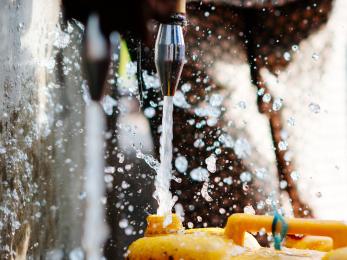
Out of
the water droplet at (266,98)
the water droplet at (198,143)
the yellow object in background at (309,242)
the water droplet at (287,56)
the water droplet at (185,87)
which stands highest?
the water droplet at (287,56)

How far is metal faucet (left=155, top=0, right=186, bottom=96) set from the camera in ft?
3.37

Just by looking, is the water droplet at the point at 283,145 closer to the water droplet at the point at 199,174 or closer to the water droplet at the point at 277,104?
the water droplet at the point at 277,104

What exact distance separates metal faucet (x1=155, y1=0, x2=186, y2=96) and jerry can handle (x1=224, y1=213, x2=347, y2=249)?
0.88ft

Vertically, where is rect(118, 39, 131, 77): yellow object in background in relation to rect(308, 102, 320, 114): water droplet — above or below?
above

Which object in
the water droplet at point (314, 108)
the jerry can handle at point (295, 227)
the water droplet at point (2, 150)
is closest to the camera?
the jerry can handle at point (295, 227)

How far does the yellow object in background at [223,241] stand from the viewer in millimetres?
963

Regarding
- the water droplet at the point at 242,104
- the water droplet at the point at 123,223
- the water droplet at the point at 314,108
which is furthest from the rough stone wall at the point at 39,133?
the water droplet at the point at 314,108

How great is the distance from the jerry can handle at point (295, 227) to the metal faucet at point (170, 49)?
27 centimetres

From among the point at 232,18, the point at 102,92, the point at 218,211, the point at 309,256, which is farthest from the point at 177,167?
the point at 309,256

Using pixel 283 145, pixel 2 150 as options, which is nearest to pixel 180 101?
pixel 283 145

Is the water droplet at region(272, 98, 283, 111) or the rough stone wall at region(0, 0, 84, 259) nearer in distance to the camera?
the rough stone wall at region(0, 0, 84, 259)

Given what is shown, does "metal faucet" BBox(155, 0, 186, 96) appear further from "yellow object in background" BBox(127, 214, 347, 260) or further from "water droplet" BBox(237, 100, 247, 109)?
"water droplet" BBox(237, 100, 247, 109)

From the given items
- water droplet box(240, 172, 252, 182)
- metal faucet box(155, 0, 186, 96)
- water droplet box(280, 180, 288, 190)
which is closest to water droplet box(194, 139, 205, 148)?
water droplet box(240, 172, 252, 182)

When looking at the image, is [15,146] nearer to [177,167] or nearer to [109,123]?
[109,123]
